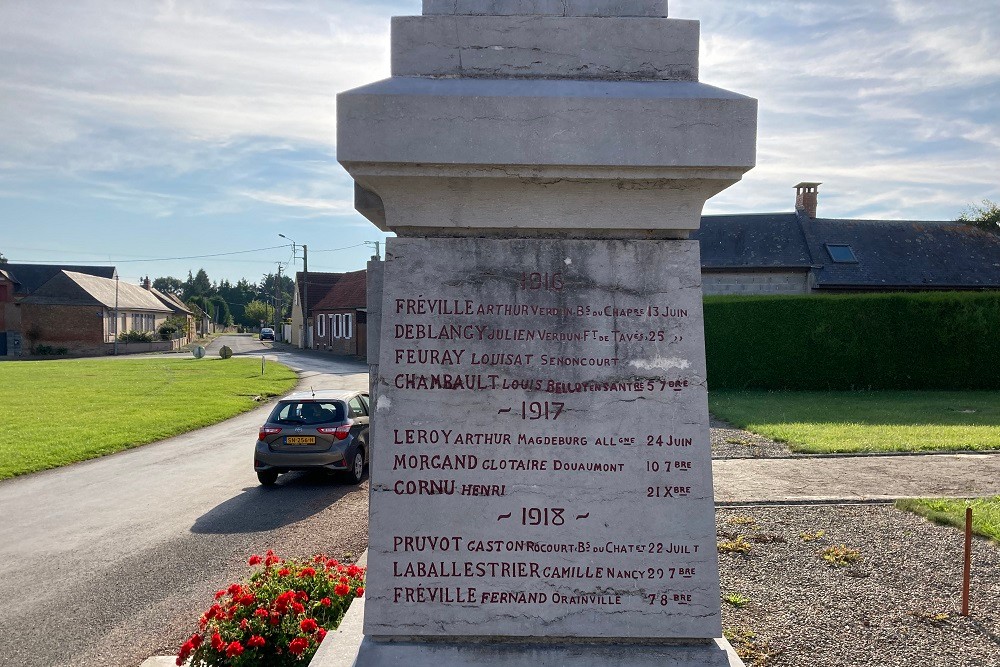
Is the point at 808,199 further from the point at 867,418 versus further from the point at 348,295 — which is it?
the point at 348,295

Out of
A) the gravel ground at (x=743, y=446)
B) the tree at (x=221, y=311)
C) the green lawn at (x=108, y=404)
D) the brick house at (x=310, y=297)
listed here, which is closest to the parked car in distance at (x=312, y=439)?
the green lawn at (x=108, y=404)

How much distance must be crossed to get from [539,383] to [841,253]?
31514mm

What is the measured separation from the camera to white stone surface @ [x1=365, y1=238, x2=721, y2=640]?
2389 mm

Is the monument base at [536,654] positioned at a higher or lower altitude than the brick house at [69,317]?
lower

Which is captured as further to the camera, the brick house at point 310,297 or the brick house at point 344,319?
the brick house at point 310,297

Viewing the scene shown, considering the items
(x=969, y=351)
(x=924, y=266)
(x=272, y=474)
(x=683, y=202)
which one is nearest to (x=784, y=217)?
(x=924, y=266)

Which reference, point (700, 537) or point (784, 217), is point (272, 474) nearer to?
point (700, 537)

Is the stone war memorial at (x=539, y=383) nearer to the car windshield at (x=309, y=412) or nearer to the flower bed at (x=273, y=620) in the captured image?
the flower bed at (x=273, y=620)

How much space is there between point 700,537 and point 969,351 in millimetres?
24179

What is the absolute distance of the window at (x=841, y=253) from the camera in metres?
29.8

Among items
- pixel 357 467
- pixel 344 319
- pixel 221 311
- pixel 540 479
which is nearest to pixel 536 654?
pixel 540 479

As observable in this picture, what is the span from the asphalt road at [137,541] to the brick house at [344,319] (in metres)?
32.1

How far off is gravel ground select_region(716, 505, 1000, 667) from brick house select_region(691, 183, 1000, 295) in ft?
73.1

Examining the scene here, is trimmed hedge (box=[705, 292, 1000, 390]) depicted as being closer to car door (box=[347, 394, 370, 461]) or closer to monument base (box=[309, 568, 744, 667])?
car door (box=[347, 394, 370, 461])
